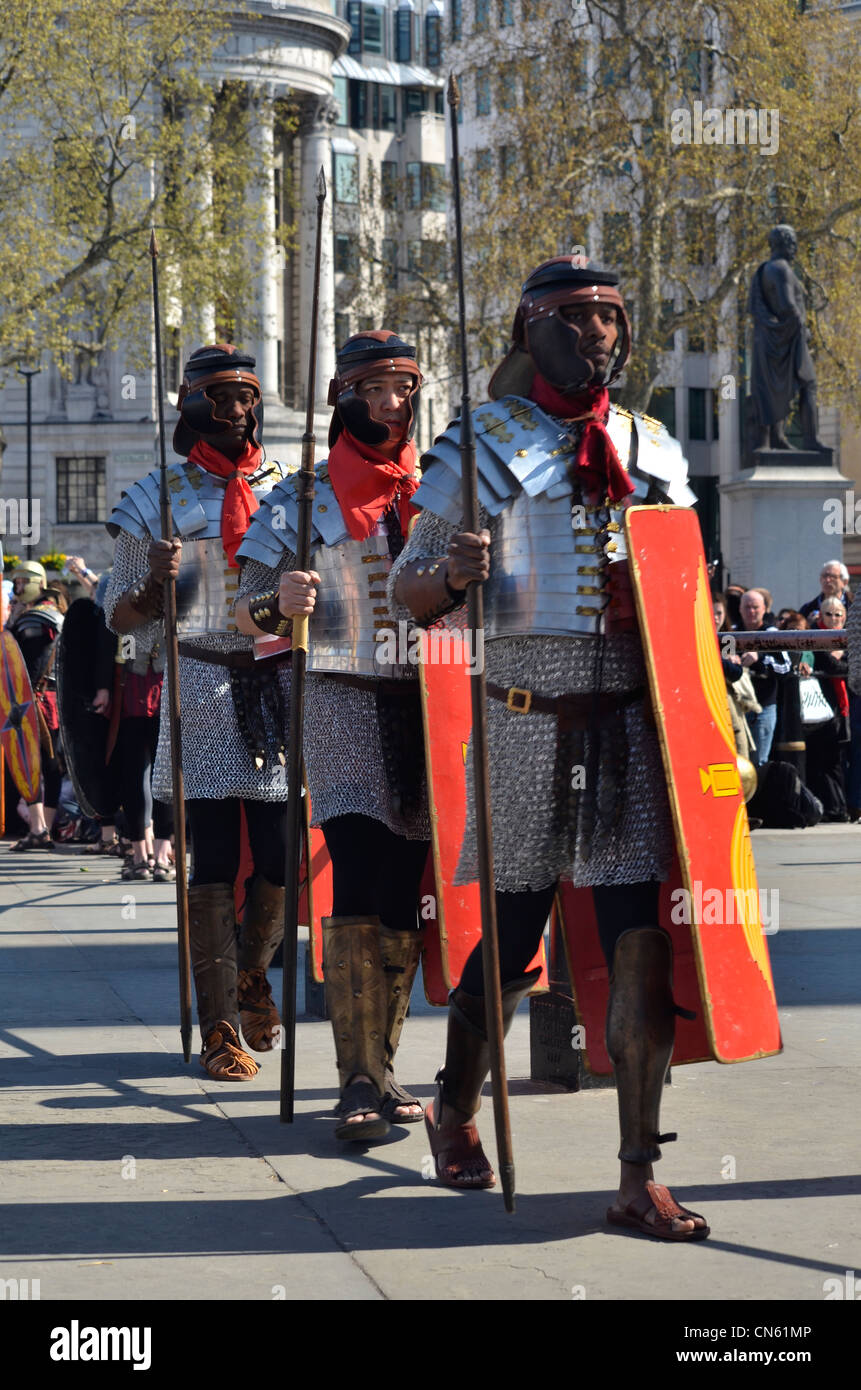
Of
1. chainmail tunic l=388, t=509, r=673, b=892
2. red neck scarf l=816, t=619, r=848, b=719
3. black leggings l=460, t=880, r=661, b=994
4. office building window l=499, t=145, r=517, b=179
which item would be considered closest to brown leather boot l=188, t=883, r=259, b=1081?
black leggings l=460, t=880, r=661, b=994

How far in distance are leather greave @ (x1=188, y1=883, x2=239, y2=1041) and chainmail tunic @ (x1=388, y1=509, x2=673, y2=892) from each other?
1.81m

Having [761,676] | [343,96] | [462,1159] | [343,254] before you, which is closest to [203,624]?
[462,1159]

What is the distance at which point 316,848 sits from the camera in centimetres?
689

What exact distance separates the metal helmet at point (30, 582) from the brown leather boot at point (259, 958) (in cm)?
920

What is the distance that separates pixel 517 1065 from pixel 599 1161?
1.41m

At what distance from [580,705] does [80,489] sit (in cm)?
6094

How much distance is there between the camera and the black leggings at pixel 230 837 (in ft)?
21.9

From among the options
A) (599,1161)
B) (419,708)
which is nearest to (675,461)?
(419,708)

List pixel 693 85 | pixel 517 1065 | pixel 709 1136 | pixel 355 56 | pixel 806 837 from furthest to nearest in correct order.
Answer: pixel 355 56
pixel 693 85
pixel 806 837
pixel 517 1065
pixel 709 1136

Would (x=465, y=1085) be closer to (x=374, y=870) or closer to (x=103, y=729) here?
(x=374, y=870)

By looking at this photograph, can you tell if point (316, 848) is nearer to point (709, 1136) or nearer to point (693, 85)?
point (709, 1136)

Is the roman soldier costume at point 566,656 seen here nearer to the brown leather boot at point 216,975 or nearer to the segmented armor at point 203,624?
the brown leather boot at point 216,975

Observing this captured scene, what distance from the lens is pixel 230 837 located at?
6.74 m

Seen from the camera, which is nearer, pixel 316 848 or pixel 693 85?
pixel 316 848
